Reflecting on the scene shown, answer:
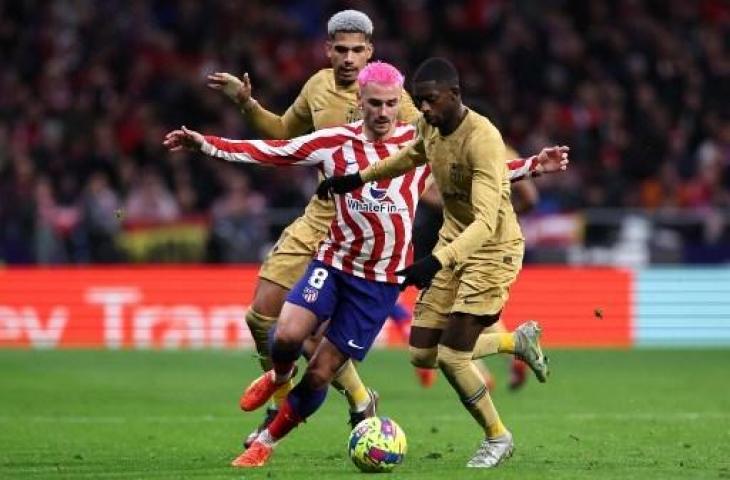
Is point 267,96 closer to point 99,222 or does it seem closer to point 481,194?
point 99,222

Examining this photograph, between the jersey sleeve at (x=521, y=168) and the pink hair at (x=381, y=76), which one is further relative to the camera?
the jersey sleeve at (x=521, y=168)

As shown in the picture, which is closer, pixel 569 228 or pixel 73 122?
pixel 569 228

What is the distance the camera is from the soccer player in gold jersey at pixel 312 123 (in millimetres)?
11031

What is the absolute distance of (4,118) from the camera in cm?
2420

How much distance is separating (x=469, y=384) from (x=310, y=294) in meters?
1.07

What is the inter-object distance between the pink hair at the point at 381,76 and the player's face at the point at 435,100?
0.87ft

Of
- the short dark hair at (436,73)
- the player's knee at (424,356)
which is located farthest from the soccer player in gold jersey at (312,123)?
the short dark hair at (436,73)

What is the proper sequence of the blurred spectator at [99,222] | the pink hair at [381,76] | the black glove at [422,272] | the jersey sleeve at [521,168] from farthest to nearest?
the blurred spectator at [99,222] → the jersey sleeve at [521,168] → the pink hair at [381,76] → the black glove at [422,272]

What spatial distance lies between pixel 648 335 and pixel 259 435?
1225 centimetres

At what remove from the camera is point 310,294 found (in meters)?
10.2

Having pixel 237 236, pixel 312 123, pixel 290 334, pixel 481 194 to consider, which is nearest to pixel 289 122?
pixel 312 123

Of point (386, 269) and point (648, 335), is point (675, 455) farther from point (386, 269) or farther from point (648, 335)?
point (648, 335)

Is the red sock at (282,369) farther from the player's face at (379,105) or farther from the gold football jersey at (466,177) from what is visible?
the player's face at (379,105)

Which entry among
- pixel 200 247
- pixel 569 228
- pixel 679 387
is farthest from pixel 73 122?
pixel 679 387
